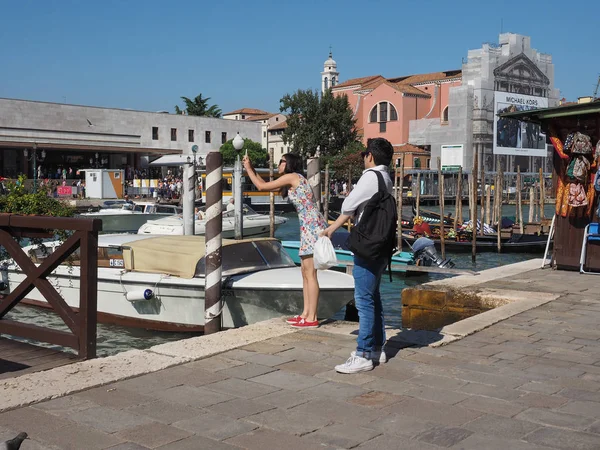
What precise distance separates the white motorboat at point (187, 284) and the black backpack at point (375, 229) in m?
4.51

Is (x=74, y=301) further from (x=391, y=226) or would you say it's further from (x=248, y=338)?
(x=391, y=226)

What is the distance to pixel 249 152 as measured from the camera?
65.4 metres

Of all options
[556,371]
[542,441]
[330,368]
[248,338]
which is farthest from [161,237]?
[542,441]

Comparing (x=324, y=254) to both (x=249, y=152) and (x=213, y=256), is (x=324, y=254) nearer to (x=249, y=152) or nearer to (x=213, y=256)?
(x=213, y=256)

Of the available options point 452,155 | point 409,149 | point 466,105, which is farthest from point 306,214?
point 409,149

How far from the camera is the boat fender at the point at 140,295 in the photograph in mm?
10453

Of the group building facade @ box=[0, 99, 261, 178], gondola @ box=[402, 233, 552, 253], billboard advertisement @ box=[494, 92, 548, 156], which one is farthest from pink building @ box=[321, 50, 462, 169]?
gondola @ box=[402, 233, 552, 253]

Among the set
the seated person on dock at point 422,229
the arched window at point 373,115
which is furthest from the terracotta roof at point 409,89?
the seated person on dock at point 422,229

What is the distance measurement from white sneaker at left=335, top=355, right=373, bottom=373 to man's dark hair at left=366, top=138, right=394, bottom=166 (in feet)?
4.56

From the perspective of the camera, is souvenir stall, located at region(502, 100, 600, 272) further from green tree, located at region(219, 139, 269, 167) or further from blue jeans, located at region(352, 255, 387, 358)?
green tree, located at region(219, 139, 269, 167)

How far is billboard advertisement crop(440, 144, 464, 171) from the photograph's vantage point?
216 ft

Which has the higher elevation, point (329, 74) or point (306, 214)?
point (329, 74)

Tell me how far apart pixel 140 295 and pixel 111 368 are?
211 inches

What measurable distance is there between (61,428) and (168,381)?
102 centimetres
